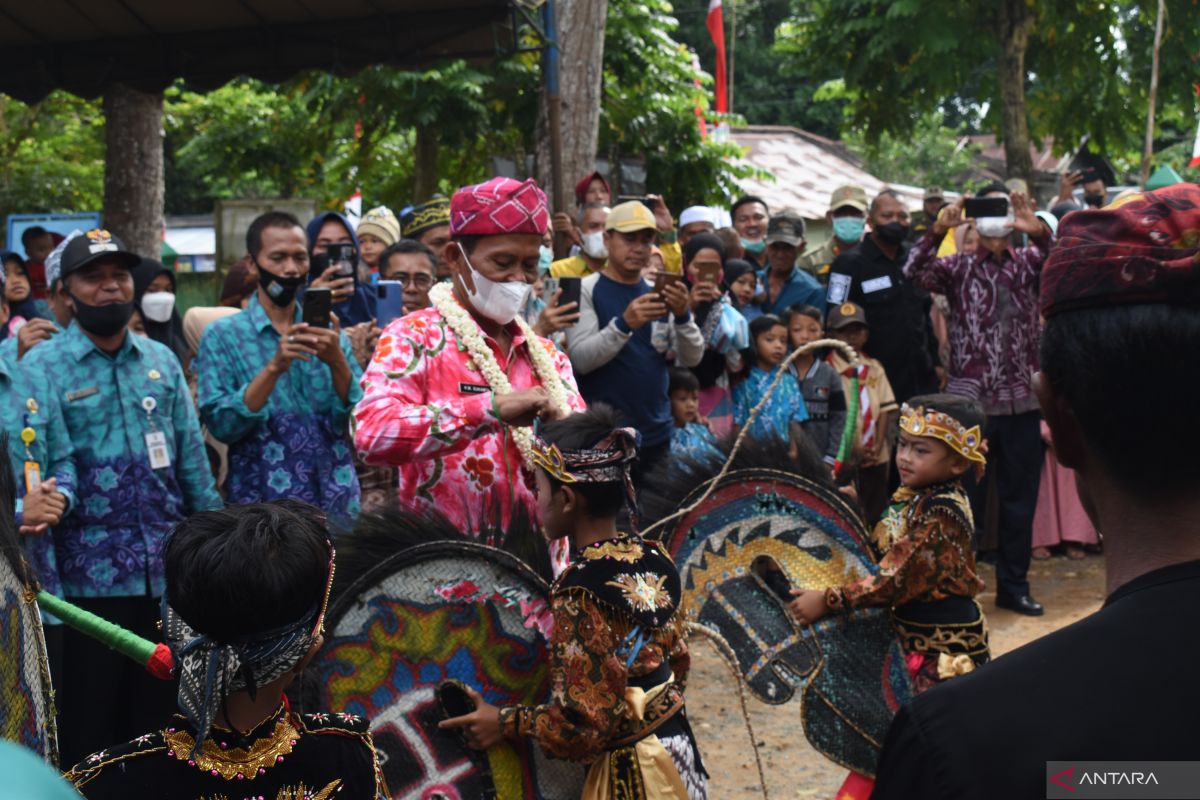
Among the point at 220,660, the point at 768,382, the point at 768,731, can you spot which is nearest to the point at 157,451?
the point at 220,660

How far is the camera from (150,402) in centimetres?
429

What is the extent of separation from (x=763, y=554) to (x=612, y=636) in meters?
1.41

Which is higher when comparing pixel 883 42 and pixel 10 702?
pixel 883 42

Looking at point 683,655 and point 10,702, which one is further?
point 683,655

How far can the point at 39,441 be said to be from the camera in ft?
13.2

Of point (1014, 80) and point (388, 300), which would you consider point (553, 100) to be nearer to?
point (388, 300)

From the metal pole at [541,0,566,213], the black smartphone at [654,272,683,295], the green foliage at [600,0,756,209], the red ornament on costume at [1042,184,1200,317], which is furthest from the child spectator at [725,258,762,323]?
the red ornament on costume at [1042,184,1200,317]

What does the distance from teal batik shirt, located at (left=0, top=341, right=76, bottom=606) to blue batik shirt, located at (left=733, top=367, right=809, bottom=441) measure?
3.82 metres

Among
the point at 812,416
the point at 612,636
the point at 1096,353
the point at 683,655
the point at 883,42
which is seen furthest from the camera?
the point at 883,42

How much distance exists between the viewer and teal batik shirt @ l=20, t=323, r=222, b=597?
13.6ft

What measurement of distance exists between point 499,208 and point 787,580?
172cm

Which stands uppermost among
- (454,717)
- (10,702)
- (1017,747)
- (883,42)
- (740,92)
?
(740,92)

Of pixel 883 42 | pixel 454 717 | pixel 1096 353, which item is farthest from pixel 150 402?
pixel 883 42

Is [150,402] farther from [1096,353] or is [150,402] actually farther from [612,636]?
[1096,353]
